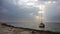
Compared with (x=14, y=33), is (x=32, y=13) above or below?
above

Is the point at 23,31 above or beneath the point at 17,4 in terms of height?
beneath

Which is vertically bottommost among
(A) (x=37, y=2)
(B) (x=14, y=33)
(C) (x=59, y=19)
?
(B) (x=14, y=33)

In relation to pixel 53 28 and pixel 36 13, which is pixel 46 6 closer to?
pixel 36 13

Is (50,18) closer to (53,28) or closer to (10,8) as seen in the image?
(53,28)

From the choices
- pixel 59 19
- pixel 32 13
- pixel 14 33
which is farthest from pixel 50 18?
pixel 14 33

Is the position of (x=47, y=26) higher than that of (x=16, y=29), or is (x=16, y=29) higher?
(x=47, y=26)

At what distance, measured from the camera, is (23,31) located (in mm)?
6516

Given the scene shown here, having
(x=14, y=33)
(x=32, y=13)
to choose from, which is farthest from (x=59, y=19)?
(x=14, y=33)

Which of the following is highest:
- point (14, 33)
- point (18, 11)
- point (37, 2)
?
point (37, 2)

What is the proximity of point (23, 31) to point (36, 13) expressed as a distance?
3.78 feet

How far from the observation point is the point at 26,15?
6.63 meters

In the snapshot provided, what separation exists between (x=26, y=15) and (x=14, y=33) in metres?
1.13

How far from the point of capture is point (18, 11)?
6.66m

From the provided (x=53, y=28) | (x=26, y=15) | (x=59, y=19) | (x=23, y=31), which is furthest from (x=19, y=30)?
(x=59, y=19)
